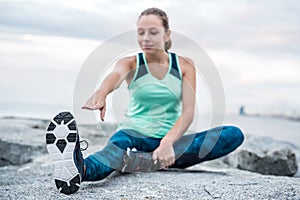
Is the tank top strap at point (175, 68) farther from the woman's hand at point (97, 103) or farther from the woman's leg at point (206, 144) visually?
the woman's hand at point (97, 103)

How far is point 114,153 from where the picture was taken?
2.80 m

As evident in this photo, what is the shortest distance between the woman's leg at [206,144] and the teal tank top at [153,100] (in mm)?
146

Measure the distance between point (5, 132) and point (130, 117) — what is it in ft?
6.44

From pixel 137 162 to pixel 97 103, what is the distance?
603 mm

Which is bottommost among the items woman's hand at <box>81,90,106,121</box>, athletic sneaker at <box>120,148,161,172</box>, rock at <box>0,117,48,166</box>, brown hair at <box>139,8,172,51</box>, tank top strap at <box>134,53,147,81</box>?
rock at <box>0,117,48,166</box>

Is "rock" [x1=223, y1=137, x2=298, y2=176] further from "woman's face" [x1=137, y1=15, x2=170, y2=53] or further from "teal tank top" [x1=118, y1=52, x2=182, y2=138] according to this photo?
"woman's face" [x1=137, y1=15, x2=170, y2=53]

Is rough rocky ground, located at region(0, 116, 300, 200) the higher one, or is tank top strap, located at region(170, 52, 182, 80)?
tank top strap, located at region(170, 52, 182, 80)

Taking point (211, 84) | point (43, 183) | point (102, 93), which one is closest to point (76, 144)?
point (102, 93)

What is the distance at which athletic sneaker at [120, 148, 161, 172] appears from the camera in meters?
2.91

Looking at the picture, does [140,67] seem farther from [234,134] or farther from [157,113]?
[234,134]

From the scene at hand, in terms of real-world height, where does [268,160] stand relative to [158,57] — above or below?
below

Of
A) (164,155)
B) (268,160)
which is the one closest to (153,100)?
(164,155)

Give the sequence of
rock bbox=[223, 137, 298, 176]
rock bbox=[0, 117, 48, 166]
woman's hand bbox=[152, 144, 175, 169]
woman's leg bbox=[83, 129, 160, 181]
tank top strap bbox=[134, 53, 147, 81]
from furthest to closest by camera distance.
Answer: rock bbox=[0, 117, 48, 166] < rock bbox=[223, 137, 298, 176] < tank top strap bbox=[134, 53, 147, 81] < woman's hand bbox=[152, 144, 175, 169] < woman's leg bbox=[83, 129, 160, 181]

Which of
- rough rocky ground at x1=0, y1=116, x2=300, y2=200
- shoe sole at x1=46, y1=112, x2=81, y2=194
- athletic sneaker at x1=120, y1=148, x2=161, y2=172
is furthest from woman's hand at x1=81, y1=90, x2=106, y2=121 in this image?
athletic sneaker at x1=120, y1=148, x2=161, y2=172
